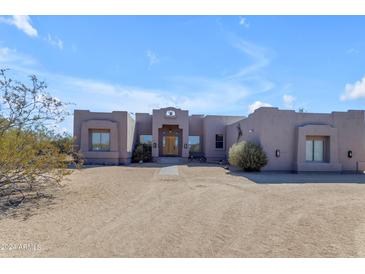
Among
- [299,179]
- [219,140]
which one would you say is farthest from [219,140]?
[299,179]

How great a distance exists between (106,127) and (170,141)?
8076 mm

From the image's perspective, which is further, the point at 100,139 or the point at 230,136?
the point at 230,136

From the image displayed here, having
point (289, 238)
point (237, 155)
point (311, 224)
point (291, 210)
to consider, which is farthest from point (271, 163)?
point (289, 238)

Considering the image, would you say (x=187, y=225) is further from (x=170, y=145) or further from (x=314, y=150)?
(x=170, y=145)

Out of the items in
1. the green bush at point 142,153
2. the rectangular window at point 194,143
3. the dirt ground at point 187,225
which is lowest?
the dirt ground at point 187,225

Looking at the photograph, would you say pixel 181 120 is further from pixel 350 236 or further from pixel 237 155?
pixel 350 236

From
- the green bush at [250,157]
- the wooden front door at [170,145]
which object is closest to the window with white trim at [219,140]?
→ the wooden front door at [170,145]

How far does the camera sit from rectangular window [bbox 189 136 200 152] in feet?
96.9

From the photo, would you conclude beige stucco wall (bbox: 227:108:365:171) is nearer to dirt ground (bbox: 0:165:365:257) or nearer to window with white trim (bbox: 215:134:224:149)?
dirt ground (bbox: 0:165:365:257)

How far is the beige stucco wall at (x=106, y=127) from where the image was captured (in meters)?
23.3

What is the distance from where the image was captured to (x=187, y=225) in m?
6.31

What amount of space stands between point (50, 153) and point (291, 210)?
8103 millimetres

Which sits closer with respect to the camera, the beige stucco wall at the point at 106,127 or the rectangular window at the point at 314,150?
the rectangular window at the point at 314,150

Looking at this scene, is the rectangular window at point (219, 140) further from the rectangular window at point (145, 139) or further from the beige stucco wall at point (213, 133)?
the rectangular window at point (145, 139)
